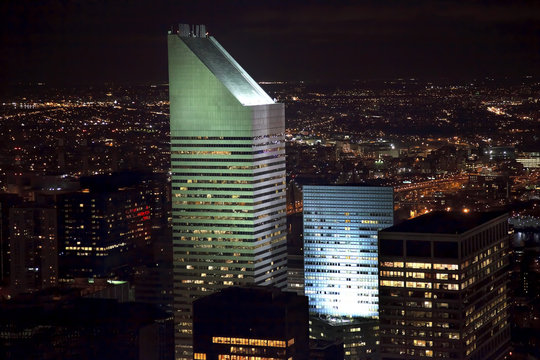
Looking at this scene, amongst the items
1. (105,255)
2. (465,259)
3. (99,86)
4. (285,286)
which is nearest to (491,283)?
(465,259)

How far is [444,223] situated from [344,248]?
12.1 meters

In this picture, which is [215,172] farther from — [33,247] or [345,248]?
[33,247]

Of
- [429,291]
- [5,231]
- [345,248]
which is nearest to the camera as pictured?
[429,291]

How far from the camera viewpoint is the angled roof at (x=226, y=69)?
126ft

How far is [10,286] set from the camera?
146 feet

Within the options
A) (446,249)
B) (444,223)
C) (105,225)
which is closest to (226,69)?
(444,223)

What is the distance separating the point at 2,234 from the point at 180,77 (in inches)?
530

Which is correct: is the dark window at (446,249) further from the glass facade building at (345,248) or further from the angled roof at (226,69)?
the glass facade building at (345,248)

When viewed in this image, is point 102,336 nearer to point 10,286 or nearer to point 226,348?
point 226,348

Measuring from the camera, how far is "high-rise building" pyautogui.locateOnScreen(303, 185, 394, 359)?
136 ft

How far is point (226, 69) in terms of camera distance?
127 feet

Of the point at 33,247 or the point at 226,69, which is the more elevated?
the point at 226,69

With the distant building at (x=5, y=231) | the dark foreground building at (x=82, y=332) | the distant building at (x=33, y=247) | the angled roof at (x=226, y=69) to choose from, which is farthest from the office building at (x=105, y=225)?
the angled roof at (x=226, y=69)

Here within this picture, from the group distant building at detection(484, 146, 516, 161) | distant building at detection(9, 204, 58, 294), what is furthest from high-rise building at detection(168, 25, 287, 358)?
distant building at detection(484, 146, 516, 161)
